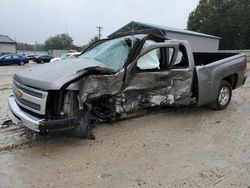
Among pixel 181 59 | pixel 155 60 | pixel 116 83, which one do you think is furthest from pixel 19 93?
pixel 181 59

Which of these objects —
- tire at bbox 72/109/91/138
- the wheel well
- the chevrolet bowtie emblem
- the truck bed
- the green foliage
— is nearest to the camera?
tire at bbox 72/109/91/138

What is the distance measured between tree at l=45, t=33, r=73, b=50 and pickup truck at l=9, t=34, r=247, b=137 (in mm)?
97927

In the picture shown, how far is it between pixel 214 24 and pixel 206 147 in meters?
54.4

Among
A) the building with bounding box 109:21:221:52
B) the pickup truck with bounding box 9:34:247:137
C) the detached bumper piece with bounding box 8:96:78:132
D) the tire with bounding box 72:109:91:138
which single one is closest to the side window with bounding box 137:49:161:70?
the pickup truck with bounding box 9:34:247:137

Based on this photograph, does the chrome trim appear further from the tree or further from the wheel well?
the tree

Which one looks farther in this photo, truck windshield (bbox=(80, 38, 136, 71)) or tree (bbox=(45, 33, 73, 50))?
tree (bbox=(45, 33, 73, 50))

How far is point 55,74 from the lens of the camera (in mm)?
5312

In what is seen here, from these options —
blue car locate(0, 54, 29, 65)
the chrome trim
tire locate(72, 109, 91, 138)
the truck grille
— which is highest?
the truck grille

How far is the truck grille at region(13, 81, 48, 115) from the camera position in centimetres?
498

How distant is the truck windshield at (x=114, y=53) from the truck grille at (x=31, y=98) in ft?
5.21

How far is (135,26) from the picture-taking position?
3462 cm

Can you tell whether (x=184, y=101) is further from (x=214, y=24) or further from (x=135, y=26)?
(x=214, y=24)

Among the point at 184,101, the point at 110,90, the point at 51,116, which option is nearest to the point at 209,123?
the point at 184,101

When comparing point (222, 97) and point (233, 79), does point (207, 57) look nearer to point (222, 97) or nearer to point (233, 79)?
point (233, 79)
